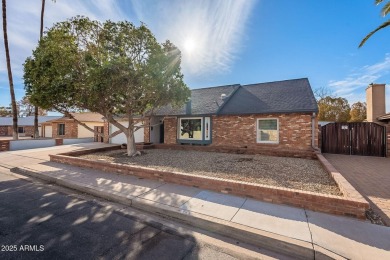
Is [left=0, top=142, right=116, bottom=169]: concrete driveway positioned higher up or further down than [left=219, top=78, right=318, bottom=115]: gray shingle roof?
further down

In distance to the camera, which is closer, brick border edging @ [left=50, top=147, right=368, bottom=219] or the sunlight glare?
brick border edging @ [left=50, top=147, right=368, bottom=219]

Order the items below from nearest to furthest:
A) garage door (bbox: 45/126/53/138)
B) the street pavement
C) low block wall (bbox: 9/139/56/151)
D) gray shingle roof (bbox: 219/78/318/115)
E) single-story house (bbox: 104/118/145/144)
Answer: the street pavement, gray shingle roof (bbox: 219/78/318/115), low block wall (bbox: 9/139/56/151), single-story house (bbox: 104/118/145/144), garage door (bbox: 45/126/53/138)

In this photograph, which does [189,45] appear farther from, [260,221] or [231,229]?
[231,229]

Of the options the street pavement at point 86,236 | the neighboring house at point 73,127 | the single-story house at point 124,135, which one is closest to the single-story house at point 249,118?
the single-story house at point 124,135

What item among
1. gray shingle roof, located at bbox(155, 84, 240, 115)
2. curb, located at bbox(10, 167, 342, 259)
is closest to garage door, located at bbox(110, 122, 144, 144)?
gray shingle roof, located at bbox(155, 84, 240, 115)

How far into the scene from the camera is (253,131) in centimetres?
1300

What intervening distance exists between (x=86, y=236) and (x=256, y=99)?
13535 millimetres

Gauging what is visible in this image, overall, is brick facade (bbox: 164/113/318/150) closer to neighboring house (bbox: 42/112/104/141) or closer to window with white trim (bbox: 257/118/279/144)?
window with white trim (bbox: 257/118/279/144)

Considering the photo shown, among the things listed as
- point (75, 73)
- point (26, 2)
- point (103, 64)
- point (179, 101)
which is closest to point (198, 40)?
point (179, 101)

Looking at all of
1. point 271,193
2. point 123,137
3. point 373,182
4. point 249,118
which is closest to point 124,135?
point 123,137

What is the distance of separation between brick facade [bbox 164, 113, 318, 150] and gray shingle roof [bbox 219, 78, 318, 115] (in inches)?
17.5

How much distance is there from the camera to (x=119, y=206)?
16.4 ft

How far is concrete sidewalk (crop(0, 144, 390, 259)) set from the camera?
10.5ft

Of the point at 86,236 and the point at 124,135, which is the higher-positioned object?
the point at 124,135
